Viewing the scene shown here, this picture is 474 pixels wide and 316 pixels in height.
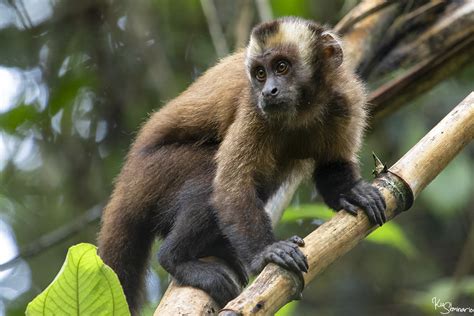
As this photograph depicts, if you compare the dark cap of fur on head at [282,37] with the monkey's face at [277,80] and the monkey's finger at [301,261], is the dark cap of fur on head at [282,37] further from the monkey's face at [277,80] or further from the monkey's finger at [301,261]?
the monkey's finger at [301,261]

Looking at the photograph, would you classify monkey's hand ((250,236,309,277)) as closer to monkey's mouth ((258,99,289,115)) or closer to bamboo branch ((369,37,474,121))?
monkey's mouth ((258,99,289,115))

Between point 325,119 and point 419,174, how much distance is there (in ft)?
4.16

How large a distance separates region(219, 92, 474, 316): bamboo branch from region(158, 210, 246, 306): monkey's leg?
980mm

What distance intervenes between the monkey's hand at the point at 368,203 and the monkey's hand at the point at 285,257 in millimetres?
372

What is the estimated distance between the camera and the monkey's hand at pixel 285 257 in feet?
11.8

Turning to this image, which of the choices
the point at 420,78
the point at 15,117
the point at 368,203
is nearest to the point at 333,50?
the point at 420,78

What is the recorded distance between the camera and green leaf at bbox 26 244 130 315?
255 cm

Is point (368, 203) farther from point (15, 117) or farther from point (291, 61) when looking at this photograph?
point (15, 117)

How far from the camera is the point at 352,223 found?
3859 millimetres

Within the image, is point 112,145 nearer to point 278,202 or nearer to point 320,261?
point 278,202

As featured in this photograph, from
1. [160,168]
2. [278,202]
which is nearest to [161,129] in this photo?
[160,168]

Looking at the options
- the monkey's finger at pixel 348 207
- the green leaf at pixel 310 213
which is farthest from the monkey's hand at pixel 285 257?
the green leaf at pixel 310 213

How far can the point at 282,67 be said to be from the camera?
4.94m

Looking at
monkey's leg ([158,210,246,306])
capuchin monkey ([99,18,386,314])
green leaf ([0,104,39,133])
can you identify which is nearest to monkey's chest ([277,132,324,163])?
capuchin monkey ([99,18,386,314])
